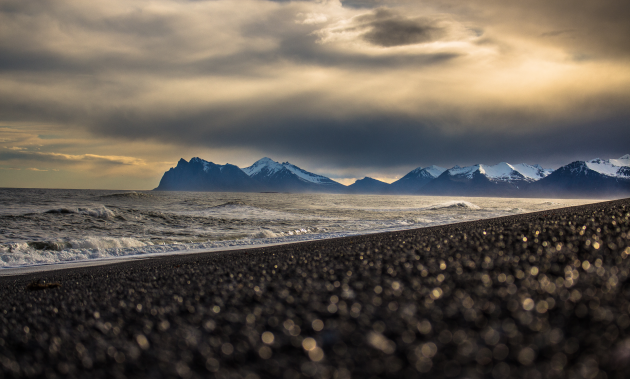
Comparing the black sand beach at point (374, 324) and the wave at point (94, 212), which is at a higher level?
the black sand beach at point (374, 324)

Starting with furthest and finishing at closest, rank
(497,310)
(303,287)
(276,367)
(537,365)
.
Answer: (303,287)
(497,310)
(276,367)
(537,365)

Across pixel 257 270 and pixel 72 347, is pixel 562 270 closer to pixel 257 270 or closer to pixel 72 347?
pixel 257 270

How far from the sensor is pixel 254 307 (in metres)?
2.12

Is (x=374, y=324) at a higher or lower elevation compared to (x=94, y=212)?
higher

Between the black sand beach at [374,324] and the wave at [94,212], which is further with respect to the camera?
the wave at [94,212]

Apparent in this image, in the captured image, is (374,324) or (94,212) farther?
(94,212)

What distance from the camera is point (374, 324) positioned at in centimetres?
161

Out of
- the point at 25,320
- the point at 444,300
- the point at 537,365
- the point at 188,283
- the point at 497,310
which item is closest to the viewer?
the point at 537,365

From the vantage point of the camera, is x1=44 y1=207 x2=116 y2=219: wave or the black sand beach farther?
x1=44 y1=207 x2=116 y2=219: wave

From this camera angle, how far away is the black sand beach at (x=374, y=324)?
1.28 meters

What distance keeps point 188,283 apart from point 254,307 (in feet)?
4.95

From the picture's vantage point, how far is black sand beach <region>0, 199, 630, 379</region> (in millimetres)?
1276

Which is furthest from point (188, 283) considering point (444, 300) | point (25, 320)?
point (444, 300)

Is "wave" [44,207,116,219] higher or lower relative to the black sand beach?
lower
